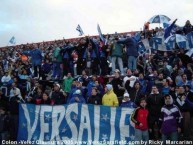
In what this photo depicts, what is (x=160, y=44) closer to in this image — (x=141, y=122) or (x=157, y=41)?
(x=157, y=41)

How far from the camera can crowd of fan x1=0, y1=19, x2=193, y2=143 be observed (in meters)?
13.1

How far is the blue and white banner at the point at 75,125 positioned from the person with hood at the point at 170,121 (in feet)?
3.73

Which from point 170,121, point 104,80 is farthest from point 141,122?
point 104,80

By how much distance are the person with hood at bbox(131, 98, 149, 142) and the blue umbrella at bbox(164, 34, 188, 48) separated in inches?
346

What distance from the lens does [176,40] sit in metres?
20.5

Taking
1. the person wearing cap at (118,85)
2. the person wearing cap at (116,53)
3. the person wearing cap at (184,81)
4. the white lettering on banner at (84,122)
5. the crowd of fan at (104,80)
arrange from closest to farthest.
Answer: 1. the crowd of fan at (104,80)
2. the white lettering on banner at (84,122)
3. the person wearing cap at (184,81)
4. the person wearing cap at (118,85)
5. the person wearing cap at (116,53)

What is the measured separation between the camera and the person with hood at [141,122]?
1214 cm

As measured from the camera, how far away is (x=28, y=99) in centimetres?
1547

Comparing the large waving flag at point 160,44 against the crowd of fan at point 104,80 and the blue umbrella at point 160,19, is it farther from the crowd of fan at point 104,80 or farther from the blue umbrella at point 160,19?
the blue umbrella at point 160,19

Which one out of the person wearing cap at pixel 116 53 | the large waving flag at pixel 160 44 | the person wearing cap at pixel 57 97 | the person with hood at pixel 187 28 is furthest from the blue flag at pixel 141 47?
the person wearing cap at pixel 57 97

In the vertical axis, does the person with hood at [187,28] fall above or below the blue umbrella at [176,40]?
above

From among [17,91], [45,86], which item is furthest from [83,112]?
[45,86]

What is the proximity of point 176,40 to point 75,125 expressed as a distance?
348 inches

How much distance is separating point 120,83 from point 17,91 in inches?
154
